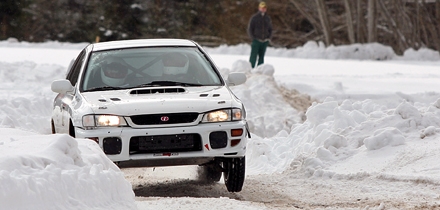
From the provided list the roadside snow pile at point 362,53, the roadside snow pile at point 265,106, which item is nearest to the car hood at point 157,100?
the roadside snow pile at point 265,106

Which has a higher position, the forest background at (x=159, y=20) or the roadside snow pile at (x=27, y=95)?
the roadside snow pile at (x=27, y=95)

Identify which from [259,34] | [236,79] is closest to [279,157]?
[236,79]

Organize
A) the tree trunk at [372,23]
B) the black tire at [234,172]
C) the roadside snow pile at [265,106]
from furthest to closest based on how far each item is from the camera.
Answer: the tree trunk at [372,23] < the roadside snow pile at [265,106] < the black tire at [234,172]

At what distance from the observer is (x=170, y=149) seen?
7.61 metres

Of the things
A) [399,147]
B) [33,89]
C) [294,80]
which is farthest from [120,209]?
[294,80]

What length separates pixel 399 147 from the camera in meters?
9.70

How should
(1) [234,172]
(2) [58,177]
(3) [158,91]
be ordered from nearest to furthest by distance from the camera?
(2) [58,177]
(1) [234,172]
(3) [158,91]

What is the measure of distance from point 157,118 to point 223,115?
57 centimetres

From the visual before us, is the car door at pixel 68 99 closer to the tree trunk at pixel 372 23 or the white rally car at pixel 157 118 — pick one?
the white rally car at pixel 157 118

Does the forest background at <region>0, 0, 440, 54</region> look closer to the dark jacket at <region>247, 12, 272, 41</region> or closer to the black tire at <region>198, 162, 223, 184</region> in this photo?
the dark jacket at <region>247, 12, 272, 41</region>

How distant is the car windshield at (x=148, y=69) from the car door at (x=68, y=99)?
20 centimetres

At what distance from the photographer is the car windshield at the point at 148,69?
8500 millimetres

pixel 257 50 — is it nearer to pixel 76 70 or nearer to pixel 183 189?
pixel 76 70

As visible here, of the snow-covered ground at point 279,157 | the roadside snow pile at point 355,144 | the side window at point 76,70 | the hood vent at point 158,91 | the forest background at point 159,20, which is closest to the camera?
the snow-covered ground at point 279,157
